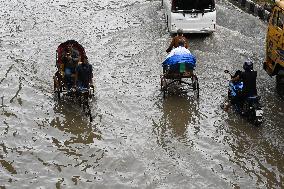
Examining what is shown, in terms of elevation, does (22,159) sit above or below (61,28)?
below

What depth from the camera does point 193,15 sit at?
61.8 ft

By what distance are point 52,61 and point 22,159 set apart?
639 cm

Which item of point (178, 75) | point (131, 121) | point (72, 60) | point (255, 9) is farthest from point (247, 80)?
point (255, 9)

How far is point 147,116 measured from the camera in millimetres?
13188

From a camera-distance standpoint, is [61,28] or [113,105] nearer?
[113,105]

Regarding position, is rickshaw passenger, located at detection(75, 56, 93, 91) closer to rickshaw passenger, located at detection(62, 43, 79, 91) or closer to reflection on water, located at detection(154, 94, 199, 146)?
rickshaw passenger, located at detection(62, 43, 79, 91)

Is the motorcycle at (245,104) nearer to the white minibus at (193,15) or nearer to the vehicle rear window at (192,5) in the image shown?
the white minibus at (193,15)

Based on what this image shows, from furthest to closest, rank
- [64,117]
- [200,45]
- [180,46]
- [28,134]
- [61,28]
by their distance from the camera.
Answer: [61,28], [200,45], [180,46], [64,117], [28,134]

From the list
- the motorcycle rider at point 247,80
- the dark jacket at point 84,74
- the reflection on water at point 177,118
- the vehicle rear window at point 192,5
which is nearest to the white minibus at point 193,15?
the vehicle rear window at point 192,5

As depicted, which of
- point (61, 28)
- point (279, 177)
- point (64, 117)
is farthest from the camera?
point (61, 28)

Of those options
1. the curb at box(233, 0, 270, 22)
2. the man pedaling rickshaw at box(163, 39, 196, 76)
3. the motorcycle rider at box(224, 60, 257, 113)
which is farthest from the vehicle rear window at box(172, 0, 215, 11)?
the motorcycle rider at box(224, 60, 257, 113)

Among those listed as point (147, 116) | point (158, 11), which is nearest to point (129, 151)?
point (147, 116)

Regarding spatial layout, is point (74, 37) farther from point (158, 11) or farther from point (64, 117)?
point (64, 117)

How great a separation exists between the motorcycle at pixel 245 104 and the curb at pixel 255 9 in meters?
9.46
